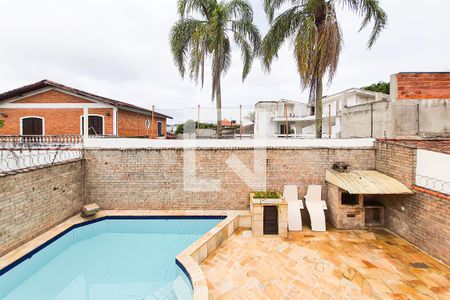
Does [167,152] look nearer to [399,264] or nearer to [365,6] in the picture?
[399,264]

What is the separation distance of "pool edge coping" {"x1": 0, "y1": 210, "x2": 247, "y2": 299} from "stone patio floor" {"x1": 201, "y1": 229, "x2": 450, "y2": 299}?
35cm

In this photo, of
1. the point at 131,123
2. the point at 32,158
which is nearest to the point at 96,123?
the point at 131,123

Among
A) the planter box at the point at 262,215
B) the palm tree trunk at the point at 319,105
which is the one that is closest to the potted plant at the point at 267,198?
the planter box at the point at 262,215

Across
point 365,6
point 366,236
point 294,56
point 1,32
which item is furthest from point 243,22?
point 1,32

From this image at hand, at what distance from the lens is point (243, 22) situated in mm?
10203

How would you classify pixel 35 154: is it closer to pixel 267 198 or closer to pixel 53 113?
pixel 53 113

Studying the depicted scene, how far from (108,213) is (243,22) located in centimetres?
1074

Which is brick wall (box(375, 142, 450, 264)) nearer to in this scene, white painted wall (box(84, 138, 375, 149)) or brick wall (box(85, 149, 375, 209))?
white painted wall (box(84, 138, 375, 149))

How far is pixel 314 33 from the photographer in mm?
7867

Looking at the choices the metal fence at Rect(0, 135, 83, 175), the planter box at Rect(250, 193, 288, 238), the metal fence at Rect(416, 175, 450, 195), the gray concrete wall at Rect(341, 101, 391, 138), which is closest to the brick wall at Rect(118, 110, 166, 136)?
the metal fence at Rect(0, 135, 83, 175)

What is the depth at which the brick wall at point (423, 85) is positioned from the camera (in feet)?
23.1

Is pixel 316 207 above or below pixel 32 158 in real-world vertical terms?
below

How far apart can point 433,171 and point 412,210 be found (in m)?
1.19

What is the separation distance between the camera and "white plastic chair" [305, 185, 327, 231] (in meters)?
6.51
